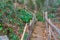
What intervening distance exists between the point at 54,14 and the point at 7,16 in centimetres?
443

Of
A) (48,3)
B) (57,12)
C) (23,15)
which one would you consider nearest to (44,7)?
(48,3)

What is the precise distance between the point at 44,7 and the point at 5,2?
4633mm

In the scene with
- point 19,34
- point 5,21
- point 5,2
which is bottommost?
point 19,34

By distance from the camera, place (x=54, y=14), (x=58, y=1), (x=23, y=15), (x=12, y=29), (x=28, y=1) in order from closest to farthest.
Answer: (x=12, y=29), (x=23, y=15), (x=54, y=14), (x=58, y=1), (x=28, y=1)

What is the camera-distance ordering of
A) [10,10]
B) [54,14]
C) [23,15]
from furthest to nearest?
[54,14], [23,15], [10,10]

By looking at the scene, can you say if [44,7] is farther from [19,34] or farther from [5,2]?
[19,34]

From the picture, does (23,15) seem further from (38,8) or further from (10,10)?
(38,8)

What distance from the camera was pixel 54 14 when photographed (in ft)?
42.1

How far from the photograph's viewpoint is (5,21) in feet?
29.5

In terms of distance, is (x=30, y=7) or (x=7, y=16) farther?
(x=30, y=7)

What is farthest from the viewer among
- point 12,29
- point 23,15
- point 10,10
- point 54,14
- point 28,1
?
point 28,1

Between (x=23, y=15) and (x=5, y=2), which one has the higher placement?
(x=5, y=2)

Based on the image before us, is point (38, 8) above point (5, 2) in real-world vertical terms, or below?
below

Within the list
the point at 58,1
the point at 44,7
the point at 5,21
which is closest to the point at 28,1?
the point at 44,7
